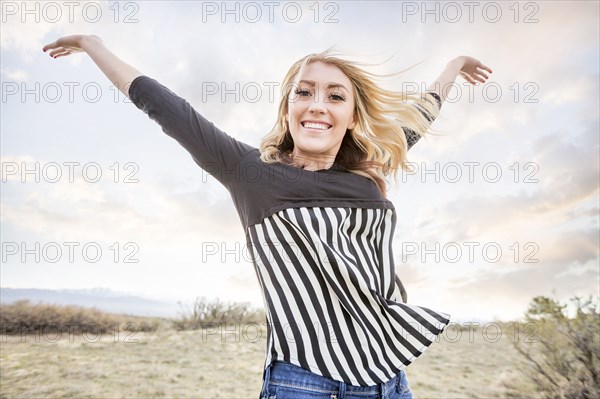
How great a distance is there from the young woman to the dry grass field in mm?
3097

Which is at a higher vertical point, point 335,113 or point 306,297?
point 335,113

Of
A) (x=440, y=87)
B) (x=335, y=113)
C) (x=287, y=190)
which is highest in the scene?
(x=440, y=87)

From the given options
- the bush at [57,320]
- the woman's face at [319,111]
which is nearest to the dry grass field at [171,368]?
the bush at [57,320]

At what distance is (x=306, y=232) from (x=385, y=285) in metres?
0.39

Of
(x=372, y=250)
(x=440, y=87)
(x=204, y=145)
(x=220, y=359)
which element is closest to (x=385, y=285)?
(x=372, y=250)

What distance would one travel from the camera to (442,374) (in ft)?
17.8

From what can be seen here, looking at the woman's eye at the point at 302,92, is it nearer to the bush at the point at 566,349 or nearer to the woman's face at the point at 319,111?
the woman's face at the point at 319,111

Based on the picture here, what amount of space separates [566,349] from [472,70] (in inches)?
125

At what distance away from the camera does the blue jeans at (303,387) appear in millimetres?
1523

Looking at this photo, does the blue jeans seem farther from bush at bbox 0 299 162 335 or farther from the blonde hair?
bush at bbox 0 299 162 335

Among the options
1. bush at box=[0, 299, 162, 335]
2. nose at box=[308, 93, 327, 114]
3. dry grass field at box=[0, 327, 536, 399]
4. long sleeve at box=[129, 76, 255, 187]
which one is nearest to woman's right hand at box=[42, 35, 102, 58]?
long sleeve at box=[129, 76, 255, 187]

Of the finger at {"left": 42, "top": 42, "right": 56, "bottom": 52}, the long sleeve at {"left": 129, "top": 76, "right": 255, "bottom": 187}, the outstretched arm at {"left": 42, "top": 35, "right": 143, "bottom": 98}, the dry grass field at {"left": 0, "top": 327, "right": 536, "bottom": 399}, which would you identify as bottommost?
Answer: the dry grass field at {"left": 0, "top": 327, "right": 536, "bottom": 399}

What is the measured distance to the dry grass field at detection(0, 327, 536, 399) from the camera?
165 inches

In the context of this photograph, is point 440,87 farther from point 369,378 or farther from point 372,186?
point 369,378
